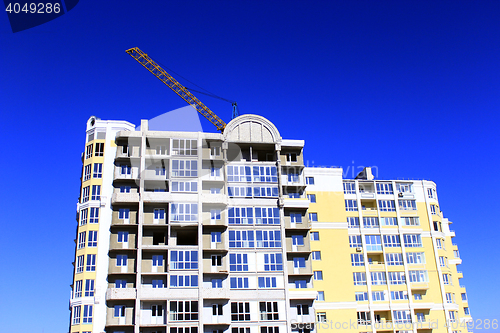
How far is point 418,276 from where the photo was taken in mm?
76500

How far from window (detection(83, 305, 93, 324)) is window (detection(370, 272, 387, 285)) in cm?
4057

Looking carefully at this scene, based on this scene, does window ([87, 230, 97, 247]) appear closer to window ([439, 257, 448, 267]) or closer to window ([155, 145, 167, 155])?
window ([155, 145, 167, 155])

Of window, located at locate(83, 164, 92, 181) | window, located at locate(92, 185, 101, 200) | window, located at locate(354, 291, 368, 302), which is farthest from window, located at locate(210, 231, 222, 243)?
window, located at locate(354, 291, 368, 302)

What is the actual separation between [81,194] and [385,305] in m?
46.6

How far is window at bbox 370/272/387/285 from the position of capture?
7475cm

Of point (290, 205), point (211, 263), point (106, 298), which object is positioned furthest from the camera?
point (290, 205)

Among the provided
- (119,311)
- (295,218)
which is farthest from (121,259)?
(295,218)

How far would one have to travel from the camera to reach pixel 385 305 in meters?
73.2

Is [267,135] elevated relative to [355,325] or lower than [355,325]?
elevated

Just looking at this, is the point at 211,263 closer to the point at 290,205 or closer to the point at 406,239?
the point at 290,205

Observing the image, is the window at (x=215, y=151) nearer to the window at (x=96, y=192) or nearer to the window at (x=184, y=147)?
the window at (x=184, y=147)

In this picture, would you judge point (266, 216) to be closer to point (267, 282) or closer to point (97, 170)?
point (267, 282)

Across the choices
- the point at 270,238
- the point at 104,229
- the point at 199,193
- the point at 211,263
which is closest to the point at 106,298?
the point at 104,229

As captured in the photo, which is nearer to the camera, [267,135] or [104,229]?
[104,229]
